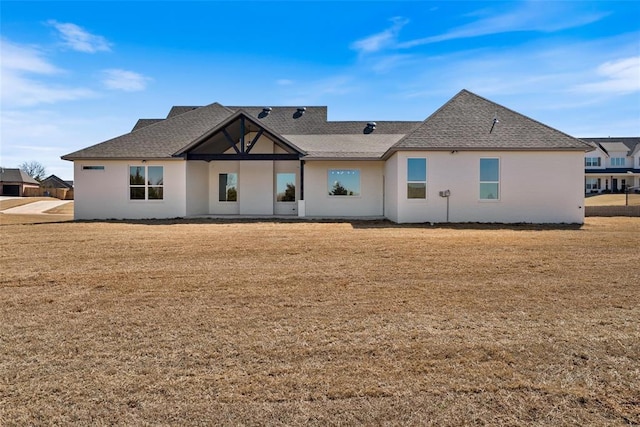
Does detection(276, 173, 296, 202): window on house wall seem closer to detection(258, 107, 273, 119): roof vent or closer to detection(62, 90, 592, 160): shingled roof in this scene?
detection(62, 90, 592, 160): shingled roof

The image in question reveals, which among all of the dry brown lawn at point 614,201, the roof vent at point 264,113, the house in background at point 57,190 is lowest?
the dry brown lawn at point 614,201

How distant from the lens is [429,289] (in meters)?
5.93

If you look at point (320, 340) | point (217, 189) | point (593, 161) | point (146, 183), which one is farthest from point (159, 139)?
point (593, 161)

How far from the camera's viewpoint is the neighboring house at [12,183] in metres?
60.1

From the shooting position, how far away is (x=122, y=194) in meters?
18.3

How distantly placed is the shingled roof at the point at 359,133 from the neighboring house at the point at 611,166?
40.2 meters

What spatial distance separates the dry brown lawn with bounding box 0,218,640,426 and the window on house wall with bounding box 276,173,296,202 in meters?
12.4

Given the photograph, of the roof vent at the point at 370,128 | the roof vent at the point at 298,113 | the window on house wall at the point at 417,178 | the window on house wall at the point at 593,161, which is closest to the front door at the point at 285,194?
the roof vent at the point at 298,113

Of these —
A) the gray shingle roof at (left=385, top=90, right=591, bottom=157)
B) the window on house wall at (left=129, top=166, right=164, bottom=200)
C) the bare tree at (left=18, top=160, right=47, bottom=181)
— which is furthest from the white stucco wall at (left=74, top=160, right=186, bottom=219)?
the bare tree at (left=18, top=160, right=47, bottom=181)

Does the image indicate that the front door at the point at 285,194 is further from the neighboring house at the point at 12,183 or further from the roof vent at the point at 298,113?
the neighboring house at the point at 12,183

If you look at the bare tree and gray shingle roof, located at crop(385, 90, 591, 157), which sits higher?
the bare tree

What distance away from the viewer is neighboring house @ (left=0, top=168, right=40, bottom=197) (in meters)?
60.1

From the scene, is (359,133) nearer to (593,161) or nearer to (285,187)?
(285,187)

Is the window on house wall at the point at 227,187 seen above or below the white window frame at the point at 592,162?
below
